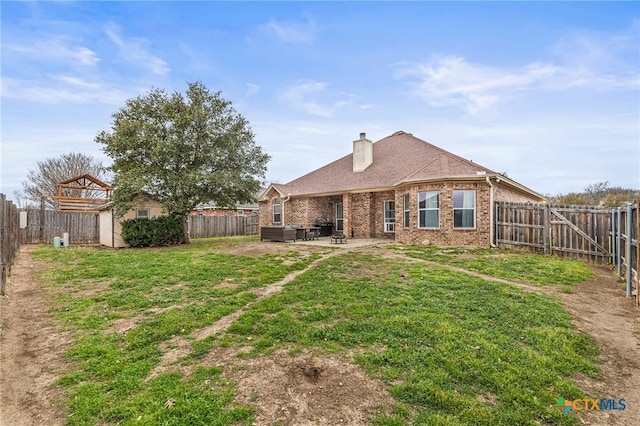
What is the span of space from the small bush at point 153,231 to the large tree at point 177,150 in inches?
26.4

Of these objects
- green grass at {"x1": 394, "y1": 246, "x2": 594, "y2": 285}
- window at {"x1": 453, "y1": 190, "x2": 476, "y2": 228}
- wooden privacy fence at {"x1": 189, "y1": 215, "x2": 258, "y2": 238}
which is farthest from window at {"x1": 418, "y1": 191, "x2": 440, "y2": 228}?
wooden privacy fence at {"x1": 189, "y1": 215, "x2": 258, "y2": 238}

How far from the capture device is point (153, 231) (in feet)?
53.2

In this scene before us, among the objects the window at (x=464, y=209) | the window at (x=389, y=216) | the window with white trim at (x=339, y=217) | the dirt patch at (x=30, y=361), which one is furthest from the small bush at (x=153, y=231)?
the window at (x=464, y=209)

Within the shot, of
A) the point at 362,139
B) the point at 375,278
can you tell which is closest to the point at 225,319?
the point at 375,278

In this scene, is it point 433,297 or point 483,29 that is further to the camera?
point 483,29

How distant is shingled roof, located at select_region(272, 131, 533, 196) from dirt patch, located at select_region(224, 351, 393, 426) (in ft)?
36.7

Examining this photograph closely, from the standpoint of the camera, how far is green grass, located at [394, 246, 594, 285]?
7.96 metres

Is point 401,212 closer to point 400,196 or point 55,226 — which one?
point 400,196

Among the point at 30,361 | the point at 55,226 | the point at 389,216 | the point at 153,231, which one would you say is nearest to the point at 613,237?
the point at 389,216

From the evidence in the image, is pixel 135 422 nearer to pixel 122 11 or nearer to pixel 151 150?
pixel 122 11

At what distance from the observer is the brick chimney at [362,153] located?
763 inches

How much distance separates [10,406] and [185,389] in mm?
1662

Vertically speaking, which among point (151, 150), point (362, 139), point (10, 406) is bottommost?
point (10, 406)

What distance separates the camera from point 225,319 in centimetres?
504
